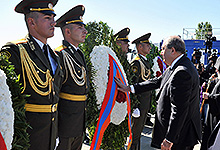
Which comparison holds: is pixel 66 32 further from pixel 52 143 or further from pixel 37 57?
pixel 52 143

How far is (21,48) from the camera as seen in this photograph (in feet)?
6.72

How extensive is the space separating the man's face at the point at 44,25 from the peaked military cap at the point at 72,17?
2.26 ft

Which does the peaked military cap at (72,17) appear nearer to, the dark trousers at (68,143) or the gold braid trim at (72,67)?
the gold braid trim at (72,67)

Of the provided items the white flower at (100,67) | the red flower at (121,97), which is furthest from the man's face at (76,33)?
the red flower at (121,97)

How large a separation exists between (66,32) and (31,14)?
0.77 metres

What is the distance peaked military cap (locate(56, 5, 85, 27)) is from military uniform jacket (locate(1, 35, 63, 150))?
0.83 metres

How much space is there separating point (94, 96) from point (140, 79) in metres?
1.57

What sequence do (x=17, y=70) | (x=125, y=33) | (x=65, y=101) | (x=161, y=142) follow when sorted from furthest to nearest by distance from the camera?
(x=125, y=33) < (x=161, y=142) < (x=65, y=101) < (x=17, y=70)

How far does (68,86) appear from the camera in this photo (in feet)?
8.89

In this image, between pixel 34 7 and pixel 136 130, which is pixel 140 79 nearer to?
pixel 136 130

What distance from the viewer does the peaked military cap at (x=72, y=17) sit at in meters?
2.93

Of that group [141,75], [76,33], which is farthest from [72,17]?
[141,75]

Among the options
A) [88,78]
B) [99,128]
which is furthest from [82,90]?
[99,128]

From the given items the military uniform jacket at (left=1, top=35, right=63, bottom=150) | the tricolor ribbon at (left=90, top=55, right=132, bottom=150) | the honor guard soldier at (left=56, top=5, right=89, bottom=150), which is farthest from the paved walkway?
the military uniform jacket at (left=1, top=35, right=63, bottom=150)
